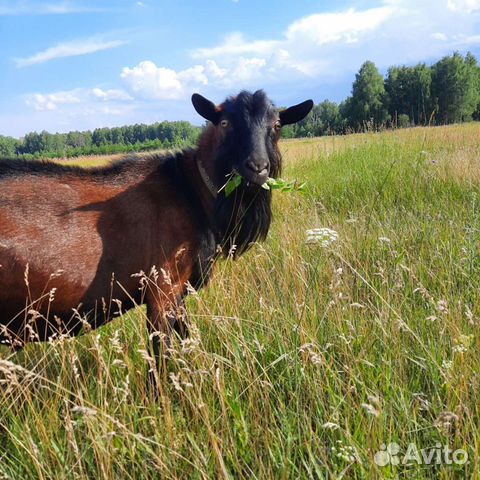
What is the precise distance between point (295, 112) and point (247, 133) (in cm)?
93

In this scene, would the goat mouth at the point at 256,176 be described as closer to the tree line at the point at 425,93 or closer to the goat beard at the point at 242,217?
the goat beard at the point at 242,217

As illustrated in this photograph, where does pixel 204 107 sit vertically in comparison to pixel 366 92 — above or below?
below

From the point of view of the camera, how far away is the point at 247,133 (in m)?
3.25

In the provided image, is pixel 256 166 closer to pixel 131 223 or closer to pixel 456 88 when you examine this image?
pixel 131 223

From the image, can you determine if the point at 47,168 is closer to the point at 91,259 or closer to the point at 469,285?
the point at 91,259

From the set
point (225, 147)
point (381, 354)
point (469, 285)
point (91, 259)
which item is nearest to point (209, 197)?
point (225, 147)

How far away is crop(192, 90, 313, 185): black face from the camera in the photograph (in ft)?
10.1

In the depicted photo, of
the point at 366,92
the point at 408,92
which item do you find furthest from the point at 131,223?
the point at 366,92

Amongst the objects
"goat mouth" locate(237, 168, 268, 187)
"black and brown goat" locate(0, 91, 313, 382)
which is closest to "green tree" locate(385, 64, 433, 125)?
"black and brown goat" locate(0, 91, 313, 382)

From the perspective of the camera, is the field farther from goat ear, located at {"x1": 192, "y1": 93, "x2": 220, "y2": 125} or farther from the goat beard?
goat ear, located at {"x1": 192, "y1": 93, "x2": 220, "y2": 125}

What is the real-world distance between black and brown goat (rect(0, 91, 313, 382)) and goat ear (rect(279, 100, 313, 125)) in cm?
38

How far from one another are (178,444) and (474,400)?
54.9 inches

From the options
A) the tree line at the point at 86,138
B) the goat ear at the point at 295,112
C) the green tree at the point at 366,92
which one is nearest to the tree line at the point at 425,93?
the green tree at the point at 366,92

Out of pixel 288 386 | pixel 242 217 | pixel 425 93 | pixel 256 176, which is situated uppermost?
pixel 425 93
